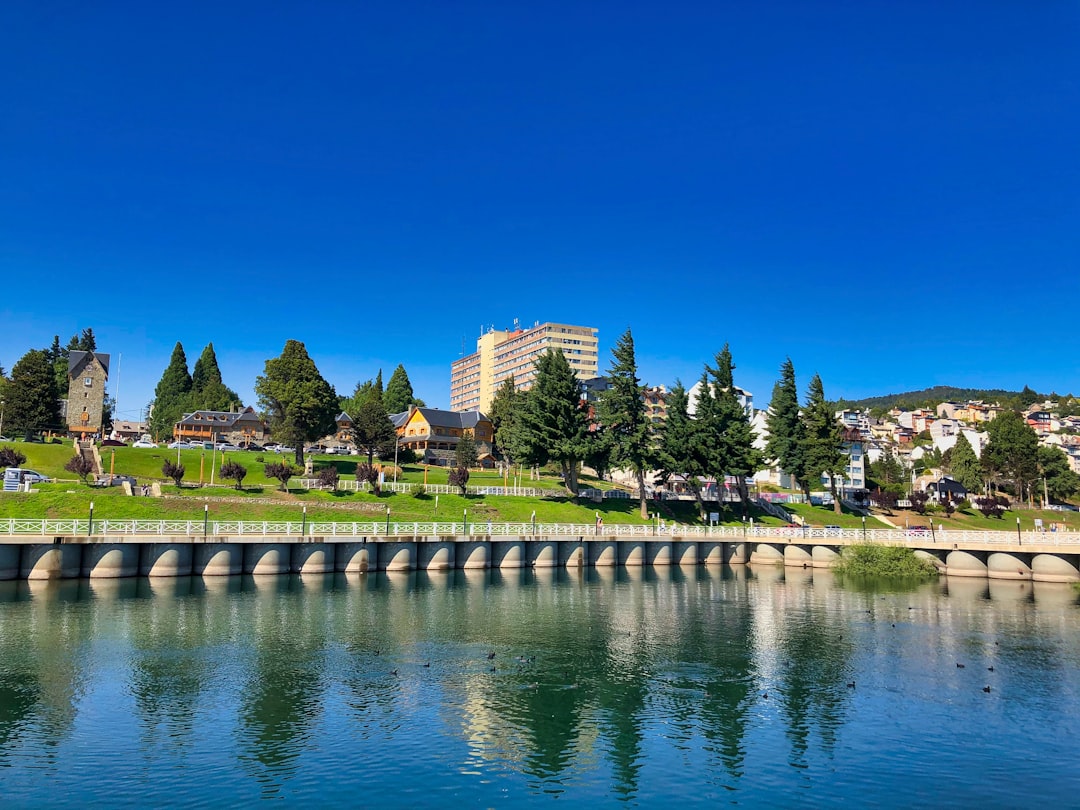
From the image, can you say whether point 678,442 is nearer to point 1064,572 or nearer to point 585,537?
point 585,537

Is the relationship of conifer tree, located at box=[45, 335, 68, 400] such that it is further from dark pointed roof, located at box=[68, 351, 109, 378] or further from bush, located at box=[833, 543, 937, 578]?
bush, located at box=[833, 543, 937, 578]

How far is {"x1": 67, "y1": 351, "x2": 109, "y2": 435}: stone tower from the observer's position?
126m

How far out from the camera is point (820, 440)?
4486 inches

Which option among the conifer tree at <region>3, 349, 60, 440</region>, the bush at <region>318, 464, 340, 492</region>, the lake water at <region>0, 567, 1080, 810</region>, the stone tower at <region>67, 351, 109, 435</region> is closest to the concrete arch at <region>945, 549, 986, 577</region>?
the lake water at <region>0, 567, 1080, 810</region>

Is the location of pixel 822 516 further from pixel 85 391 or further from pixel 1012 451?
pixel 85 391

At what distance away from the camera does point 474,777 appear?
78.4 ft

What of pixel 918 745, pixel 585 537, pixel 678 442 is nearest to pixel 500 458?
pixel 678 442

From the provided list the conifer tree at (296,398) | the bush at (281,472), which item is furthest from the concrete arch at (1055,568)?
the conifer tree at (296,398)

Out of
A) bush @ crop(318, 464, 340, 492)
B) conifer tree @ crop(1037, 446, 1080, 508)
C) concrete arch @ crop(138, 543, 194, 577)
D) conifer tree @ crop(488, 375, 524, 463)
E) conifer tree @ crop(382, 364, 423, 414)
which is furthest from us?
conifer tree @ crop(382, 364, 423, 414)

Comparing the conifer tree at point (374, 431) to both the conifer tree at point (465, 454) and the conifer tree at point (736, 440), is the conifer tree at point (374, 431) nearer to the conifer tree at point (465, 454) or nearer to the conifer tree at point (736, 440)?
the conifer tree at point (465, 454)

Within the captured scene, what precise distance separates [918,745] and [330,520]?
203 ft

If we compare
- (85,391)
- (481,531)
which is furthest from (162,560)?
(85,391)

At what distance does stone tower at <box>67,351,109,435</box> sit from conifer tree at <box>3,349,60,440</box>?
5.87m

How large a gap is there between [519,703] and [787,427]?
321ft
